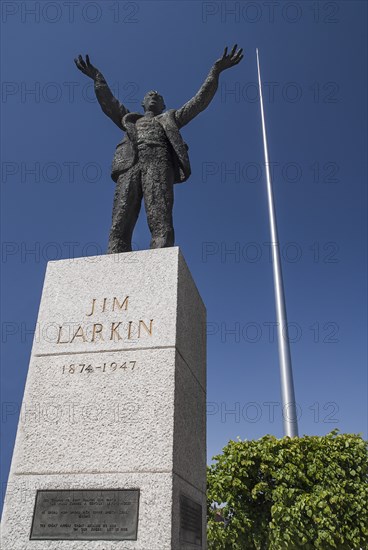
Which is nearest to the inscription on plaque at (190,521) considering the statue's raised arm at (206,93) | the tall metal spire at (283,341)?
the statue's raised arm at (206,93)

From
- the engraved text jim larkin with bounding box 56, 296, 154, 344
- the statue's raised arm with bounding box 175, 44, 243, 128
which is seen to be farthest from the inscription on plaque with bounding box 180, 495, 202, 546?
the statue's raised arm with bounding box 175, 44, 243, 128

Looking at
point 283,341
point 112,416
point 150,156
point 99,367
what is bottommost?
point 112,416

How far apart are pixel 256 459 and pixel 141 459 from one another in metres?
12.3

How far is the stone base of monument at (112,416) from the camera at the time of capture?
12.1 feet

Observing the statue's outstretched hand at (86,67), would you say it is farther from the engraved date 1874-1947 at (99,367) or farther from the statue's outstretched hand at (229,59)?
the engraved date 1874-1947 at (99,367)

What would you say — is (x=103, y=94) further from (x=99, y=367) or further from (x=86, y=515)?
(x=86, y=515)

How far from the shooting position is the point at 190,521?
418cm

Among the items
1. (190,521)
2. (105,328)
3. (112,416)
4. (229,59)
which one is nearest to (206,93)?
(229,59)

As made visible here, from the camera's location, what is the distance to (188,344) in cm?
491

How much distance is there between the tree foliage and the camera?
12906 millimetres

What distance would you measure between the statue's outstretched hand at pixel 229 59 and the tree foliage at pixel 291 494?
11983 millimetres

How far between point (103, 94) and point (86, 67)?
53 centimetres

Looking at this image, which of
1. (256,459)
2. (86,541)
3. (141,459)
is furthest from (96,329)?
(256,459)

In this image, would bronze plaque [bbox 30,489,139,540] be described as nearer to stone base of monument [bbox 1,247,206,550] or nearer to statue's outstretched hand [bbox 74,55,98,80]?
stone base of monument [bbox 1,247,206,550]
